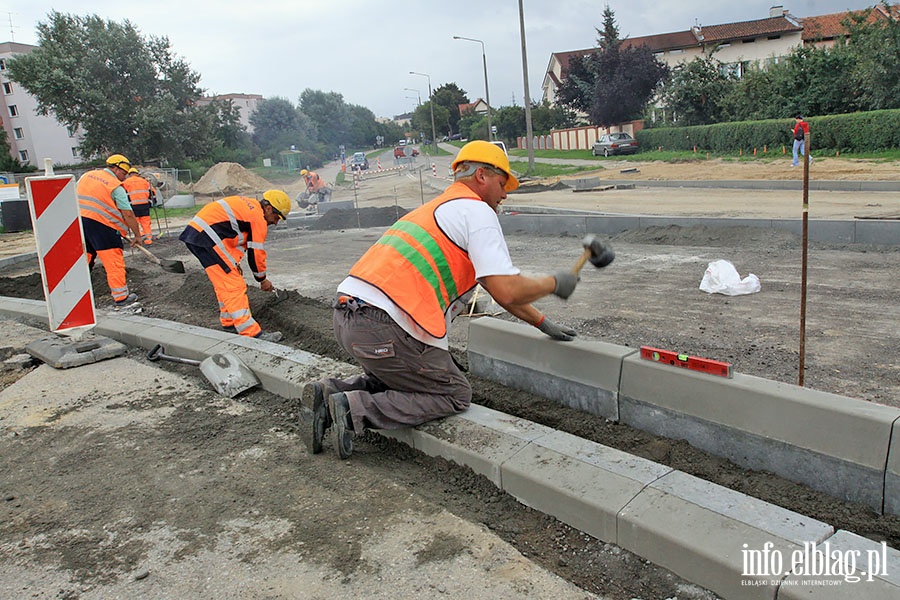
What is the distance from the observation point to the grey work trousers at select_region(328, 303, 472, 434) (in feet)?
10.8

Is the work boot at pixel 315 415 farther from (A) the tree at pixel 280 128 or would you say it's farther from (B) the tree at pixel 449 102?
(B) the tree at pixel 449 102

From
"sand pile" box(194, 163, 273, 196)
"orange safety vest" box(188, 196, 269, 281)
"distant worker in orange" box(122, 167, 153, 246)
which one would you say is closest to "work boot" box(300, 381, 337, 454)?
"orange safety vest" box(188, 196, 269, 281)

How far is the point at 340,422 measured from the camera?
3379 millimetres

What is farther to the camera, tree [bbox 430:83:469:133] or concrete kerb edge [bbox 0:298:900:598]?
tree [bbox 430:83:469:133]

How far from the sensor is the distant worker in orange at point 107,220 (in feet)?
25.6

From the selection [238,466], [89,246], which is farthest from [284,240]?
[238,466]

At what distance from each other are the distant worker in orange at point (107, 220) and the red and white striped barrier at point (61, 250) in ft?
8.89

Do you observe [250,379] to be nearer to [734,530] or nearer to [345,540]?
[345,540]

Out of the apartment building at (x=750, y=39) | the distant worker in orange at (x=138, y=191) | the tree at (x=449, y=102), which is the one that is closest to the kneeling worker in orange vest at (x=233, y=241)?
the distant worker in orange at (x=138, y=191)

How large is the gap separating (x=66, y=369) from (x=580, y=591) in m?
4.59

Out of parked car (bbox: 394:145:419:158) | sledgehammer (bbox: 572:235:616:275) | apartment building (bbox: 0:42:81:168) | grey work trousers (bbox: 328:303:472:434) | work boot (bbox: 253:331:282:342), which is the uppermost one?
apartment building (bbox: 0:42:81:168)

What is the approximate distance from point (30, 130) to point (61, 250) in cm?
5991

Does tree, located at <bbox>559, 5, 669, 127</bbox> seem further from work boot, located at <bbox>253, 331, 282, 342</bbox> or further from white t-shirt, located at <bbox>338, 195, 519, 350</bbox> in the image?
white t-shirt, located at <bbox>338, 195, 519, 350</bbox>

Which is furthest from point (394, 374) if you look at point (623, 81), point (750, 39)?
point (750, 39)
